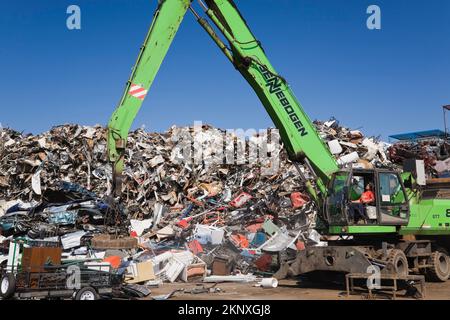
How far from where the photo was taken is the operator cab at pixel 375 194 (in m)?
10.0

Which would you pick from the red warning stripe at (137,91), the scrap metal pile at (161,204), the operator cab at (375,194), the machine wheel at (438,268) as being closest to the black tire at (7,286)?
the scrap metal pile at (161,204)

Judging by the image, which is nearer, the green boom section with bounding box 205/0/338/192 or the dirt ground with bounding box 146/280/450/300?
the dirt ground with bounding box 146/280/450/300

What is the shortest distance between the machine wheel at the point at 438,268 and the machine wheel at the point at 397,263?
1207 millimetres

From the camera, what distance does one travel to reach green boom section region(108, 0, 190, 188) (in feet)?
29.0

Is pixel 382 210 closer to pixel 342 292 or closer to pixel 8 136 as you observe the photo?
pixel 342 292

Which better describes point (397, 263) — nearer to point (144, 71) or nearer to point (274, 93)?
point (274, 93)

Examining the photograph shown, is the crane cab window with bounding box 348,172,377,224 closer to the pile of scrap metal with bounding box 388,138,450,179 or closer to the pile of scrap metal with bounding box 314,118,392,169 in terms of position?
the pile of scrap metal with bounding box 388,138,450,179

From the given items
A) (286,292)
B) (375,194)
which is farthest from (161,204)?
(375,194)

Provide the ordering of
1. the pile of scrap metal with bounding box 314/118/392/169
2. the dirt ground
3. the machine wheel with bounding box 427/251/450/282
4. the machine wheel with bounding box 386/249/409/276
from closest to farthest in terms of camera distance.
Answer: the dirt ground
the machine wheel with bounding box 386/249/409/276
the machine wheel with bounding box 427/251/450/282
the pile of scrap metal with bounding box 314/118/392/169

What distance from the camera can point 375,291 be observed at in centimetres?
1005

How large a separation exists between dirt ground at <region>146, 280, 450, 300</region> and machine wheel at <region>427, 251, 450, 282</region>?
Result: 0.57ft

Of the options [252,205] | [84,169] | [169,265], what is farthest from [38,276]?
[84,169]

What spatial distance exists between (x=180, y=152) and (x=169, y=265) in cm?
1075

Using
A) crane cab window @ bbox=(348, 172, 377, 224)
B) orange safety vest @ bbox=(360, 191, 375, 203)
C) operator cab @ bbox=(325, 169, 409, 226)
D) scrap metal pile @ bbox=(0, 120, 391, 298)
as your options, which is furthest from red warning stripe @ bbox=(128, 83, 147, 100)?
orange safety vest @ bbox=(360, 191, 375, 203)
